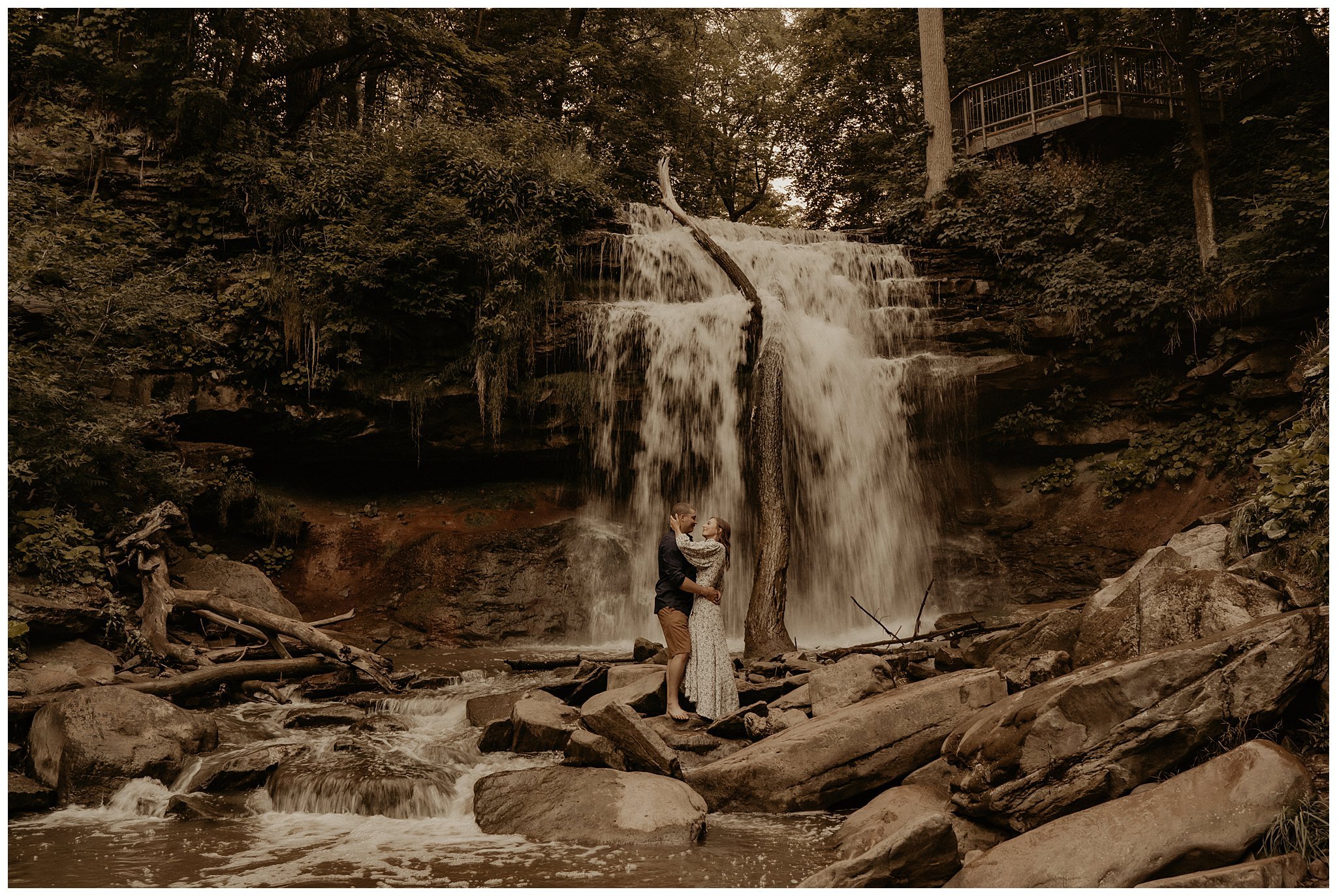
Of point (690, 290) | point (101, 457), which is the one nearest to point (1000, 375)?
point (690, 290)

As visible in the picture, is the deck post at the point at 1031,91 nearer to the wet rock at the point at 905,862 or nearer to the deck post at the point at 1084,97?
the deck post at the point at 1084,97

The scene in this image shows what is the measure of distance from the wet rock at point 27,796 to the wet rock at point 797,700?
520 centimetres

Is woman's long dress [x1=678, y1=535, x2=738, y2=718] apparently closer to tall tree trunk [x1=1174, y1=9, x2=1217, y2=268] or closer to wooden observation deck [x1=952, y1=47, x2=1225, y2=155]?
tall tree trunk [x1=1174, y1=9, x2=1217, y2=268]

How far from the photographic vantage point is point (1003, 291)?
15234mm

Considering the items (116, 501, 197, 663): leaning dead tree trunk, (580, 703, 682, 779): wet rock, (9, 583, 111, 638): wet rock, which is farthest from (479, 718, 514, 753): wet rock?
(9, 583, 111, 638): wet rock

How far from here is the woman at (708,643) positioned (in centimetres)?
700

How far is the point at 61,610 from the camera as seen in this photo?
28.4 ft

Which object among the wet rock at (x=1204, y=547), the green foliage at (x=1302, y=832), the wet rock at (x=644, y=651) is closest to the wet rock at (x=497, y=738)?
the wet rock at (x=644, y=651)

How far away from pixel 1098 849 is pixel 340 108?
18.9 m

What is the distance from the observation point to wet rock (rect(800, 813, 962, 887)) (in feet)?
14.0

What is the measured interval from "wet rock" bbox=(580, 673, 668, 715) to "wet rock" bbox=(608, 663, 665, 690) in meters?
0.14

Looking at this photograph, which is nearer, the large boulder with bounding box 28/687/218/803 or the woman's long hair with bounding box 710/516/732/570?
the large boulder with bounding box 28/687/218/803

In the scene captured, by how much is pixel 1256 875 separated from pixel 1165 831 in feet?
1.50

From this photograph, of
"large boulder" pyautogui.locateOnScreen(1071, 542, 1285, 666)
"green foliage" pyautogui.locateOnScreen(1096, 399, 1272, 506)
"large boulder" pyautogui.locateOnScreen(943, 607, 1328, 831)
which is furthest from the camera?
"green foliage" pyautogui.locateOnScreen(1096, 399, 1272, 506)
